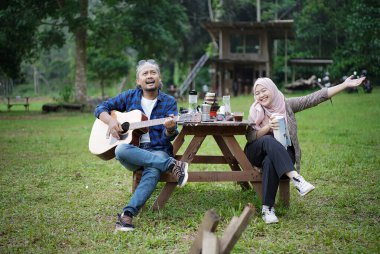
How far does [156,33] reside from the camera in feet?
85.1

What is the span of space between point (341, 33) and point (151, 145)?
37.0 meters

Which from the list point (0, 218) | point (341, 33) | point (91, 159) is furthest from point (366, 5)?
point (0, 218)

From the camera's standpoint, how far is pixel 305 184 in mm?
4672

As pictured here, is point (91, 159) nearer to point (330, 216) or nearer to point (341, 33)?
point (330, 216)

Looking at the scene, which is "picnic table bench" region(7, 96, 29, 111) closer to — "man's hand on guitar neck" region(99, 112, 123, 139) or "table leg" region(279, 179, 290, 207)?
"man's hand on guitar neck" region(99, 112, 123, 139)

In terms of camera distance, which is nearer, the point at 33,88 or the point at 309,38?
the point at 309,38

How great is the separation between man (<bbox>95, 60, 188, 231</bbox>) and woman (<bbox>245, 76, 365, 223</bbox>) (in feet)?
2.81

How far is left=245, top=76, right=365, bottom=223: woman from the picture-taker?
4828 millimetres

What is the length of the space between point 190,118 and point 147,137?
0.63 meters

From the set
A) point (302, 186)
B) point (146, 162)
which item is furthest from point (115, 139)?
point (302, 186)

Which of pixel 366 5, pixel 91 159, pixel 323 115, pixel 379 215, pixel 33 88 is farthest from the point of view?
pixel 33 88

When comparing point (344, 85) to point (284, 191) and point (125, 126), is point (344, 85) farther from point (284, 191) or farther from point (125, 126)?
point (125, 126)

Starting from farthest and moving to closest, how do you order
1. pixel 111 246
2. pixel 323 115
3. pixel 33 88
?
pixel 33 88 → pixel 323 115 → pixel 111 246

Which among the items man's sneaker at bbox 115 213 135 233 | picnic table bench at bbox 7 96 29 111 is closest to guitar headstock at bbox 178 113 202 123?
man's sneaker at bbox 115 213 135 233
